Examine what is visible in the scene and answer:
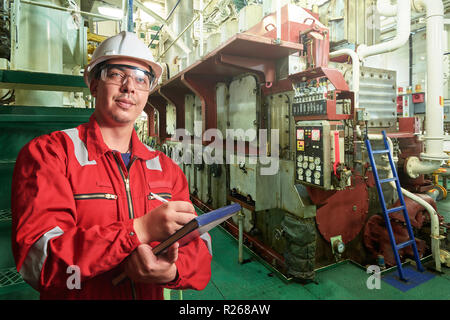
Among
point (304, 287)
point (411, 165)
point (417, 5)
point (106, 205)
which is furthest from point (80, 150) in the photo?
point (417, 5)

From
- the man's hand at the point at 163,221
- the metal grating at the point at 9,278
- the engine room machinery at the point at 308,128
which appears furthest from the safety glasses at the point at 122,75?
the metal grating at the point at 9,278

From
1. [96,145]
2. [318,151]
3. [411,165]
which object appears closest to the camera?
[96,145]

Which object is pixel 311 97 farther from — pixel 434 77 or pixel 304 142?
pixel 434 77

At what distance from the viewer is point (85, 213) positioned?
45.0 inches

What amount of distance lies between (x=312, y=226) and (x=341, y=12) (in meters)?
3.99

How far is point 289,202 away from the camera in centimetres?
346

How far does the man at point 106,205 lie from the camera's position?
3.20 ft

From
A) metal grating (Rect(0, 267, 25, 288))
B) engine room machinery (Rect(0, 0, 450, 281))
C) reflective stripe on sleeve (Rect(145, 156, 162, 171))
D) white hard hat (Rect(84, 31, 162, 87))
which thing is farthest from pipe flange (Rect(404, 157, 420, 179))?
metal grating (Rect(0, 267, 25, 288))

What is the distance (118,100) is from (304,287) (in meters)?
3.10

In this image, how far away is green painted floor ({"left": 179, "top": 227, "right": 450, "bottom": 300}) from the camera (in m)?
3.08

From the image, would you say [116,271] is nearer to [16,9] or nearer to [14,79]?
[14,79]

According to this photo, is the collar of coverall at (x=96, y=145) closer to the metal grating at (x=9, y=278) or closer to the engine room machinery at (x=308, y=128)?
the metal grating at (x=9, y=278)
